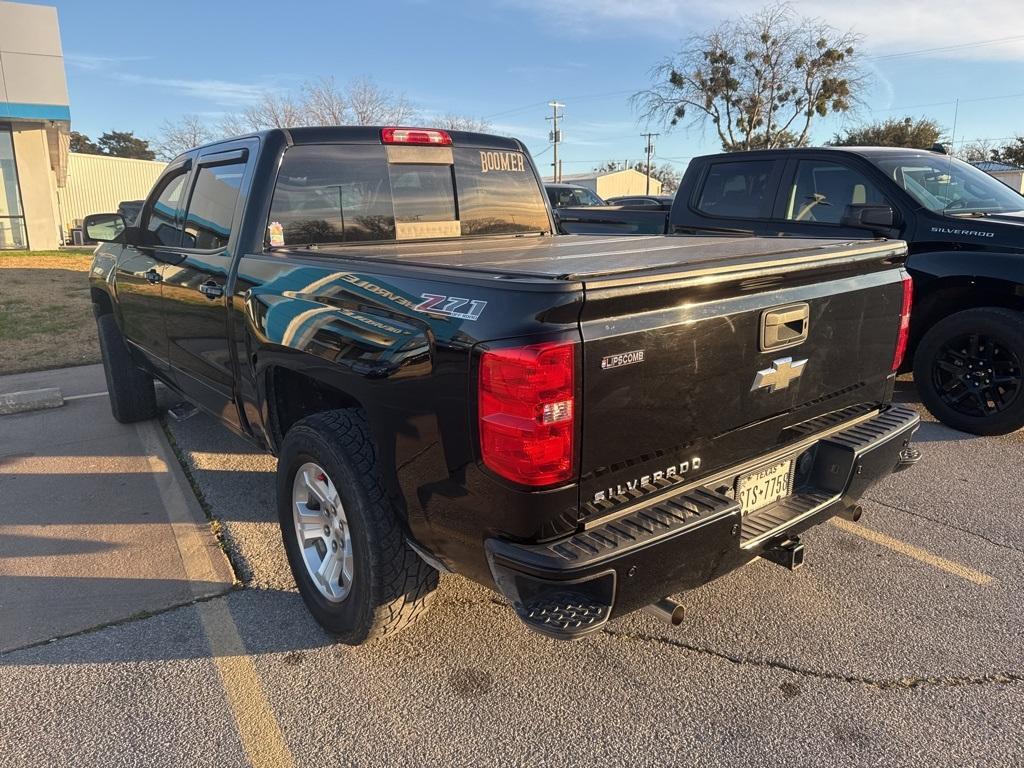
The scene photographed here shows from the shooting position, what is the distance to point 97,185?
31.6 meters

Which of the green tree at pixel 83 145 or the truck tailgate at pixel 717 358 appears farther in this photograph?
the green tree at pixel 83 145

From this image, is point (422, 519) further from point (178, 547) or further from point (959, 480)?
point (959, 480)

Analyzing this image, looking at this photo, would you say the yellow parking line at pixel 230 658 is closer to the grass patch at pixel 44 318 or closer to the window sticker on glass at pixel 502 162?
the window sticker on glass at pixel 502 162

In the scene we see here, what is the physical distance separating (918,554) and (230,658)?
10.5ft

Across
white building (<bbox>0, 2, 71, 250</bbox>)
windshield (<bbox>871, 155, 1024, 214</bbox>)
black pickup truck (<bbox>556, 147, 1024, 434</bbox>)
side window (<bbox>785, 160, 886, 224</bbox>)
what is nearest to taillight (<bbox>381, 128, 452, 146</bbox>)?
black pickup truck (<bbox>556, 147, 1024, 434</bbox>)

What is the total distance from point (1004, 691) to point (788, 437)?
1.15 m

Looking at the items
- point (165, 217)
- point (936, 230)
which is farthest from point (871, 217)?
point (165, 217)

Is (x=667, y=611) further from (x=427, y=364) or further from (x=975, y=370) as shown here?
(x=975, y=370)

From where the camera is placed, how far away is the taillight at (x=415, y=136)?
3.82m

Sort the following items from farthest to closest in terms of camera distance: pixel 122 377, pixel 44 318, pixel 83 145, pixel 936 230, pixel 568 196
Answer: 1. pixel 83 145
2. pixel 568 196
3. pixel 44 318
4. pixel 122 377
5. pixel 936 230

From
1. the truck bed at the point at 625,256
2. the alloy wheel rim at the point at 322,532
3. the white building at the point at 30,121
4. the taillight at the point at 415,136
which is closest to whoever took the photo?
the truck bed at the point at 625,256

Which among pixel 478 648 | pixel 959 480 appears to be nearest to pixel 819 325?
pixel 478 648

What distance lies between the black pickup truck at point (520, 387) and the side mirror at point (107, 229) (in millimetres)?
1690

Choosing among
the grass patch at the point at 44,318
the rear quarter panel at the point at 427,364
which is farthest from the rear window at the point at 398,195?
the grass patch at the point at 44,318
